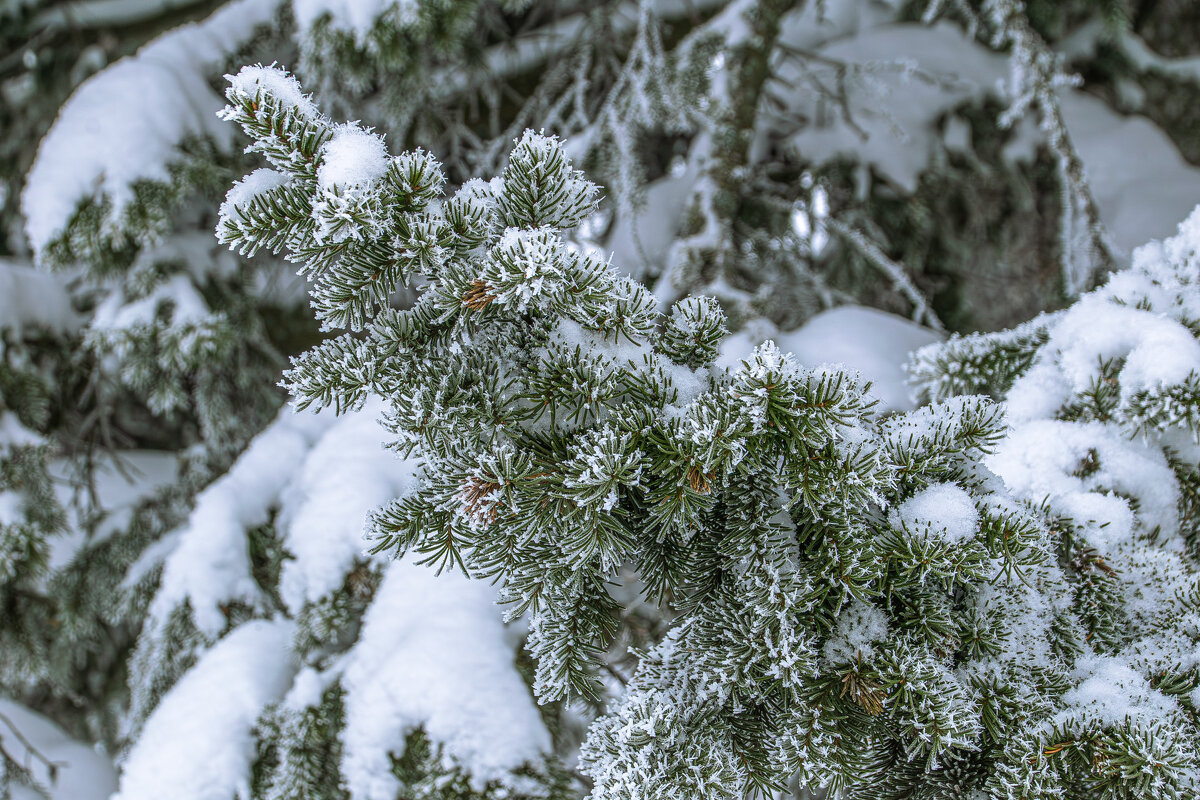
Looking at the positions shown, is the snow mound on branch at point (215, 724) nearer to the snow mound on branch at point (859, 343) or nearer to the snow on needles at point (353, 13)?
the snow mound on branch at point (859, 343)

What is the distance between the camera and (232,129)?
2.40 m

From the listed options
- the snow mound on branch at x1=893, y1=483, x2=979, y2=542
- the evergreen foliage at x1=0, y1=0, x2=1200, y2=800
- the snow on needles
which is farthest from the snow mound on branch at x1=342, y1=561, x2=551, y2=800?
the snow on needles

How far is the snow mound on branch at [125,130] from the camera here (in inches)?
80.0

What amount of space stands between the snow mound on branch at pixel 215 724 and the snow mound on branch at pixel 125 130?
126 cm

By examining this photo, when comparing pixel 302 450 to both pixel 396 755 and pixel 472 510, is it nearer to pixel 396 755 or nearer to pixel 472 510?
pixel 396 755

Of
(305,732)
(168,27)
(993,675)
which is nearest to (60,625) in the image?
(305,732)

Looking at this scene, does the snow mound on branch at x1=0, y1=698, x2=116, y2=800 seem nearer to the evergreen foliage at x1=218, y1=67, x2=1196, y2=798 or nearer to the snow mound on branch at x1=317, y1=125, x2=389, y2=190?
the evergreen foliage at x1=218, y1=67, x2=1196, y2=798

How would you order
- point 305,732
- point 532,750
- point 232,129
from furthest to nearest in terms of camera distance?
point 232,129 → point 305,732 → point 532,750

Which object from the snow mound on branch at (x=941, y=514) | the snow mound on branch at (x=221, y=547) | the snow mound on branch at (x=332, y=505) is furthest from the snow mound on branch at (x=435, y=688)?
the snow mound on branch at (x=941, y=514)

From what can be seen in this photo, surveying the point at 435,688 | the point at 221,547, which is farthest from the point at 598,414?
the point at 221,547

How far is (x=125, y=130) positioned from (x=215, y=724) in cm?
165

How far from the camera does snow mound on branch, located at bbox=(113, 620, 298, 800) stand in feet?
4.66

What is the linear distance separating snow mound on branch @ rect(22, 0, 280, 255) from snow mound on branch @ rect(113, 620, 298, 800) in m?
1.26

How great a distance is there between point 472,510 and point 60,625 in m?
A: 2.66
